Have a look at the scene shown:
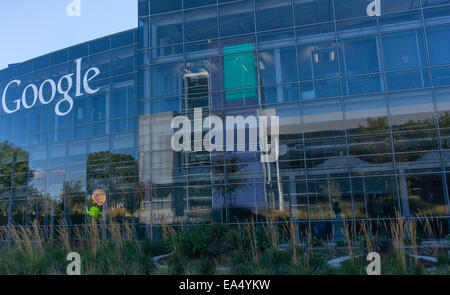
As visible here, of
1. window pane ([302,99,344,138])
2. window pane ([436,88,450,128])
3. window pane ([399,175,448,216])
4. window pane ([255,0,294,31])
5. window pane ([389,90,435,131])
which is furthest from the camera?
window pane ([255,0,294,31])

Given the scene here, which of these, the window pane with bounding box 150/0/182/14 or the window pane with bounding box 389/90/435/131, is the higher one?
the window pane with bounding box 150/0/182/14

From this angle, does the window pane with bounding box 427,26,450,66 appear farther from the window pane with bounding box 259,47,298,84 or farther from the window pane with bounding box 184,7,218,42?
the window pane with bounding box 184,7,218,42

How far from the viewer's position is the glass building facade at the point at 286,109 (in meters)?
15.5

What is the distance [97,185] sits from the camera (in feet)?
69.4

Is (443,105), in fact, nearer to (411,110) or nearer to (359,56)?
(411,110)

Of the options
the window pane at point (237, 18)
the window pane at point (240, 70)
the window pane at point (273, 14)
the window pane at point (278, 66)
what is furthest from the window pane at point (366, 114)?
the window pane at point (237, 18)

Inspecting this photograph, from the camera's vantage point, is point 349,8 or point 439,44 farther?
point 349,8

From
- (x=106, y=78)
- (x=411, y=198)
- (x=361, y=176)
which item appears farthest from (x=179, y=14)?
(x=411, y=198)

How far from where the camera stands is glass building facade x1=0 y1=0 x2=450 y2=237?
1552cm

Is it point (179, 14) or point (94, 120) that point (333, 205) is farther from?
point (94, 120)

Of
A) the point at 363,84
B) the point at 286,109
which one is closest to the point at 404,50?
the point at 363,84

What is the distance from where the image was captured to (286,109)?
1698cm

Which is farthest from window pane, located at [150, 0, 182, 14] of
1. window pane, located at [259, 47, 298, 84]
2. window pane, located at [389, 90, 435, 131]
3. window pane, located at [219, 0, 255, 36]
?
window pane, located at [389, 90, 435, 131]
